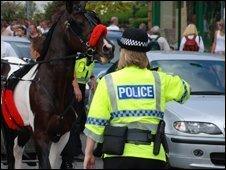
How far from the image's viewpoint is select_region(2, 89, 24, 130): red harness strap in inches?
297

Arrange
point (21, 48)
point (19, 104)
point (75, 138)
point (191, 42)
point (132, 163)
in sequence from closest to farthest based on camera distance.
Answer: point (132, 163)
point (19, 104)
point (75, 138)
point (21, 48)
point (191, 42)

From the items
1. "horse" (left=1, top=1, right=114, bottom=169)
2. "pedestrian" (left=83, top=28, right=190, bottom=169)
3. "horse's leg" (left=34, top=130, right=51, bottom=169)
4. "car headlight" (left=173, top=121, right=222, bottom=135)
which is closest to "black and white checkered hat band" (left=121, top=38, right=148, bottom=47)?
"pedestrian" (left=83, top=28, right=190, bottom=169)

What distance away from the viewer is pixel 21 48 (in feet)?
42.3

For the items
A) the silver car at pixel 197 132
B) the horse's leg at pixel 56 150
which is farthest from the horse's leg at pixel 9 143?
the silver car at pixel 197 132

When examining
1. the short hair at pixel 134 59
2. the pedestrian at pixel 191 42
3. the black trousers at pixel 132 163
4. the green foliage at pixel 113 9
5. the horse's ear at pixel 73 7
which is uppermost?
the short hair at pixel 134 59

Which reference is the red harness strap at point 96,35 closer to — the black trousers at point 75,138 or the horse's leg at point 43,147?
the black trousers at point 75,138

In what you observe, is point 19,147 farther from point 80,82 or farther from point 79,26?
point 79,26

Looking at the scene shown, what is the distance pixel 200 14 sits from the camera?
28.0m

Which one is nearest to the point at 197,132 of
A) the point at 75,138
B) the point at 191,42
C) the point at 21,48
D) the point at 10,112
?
the point at 75,138

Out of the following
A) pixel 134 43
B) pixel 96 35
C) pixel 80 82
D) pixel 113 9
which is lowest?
pixel 113 9

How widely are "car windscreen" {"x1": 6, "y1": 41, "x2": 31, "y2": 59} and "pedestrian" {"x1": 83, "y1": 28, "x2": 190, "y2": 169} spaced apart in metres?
7.93

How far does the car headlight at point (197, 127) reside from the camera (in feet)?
28.2

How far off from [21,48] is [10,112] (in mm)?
5389

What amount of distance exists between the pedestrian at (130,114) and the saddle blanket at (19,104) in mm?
2671
